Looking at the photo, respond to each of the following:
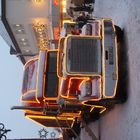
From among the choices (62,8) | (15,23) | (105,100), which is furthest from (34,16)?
(105,100)

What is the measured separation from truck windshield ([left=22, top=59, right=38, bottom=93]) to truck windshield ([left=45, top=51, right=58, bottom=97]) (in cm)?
42

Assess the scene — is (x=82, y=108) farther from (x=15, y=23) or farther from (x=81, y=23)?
(x=15, y=23)

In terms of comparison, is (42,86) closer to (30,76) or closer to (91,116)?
(30,76)

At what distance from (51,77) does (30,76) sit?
0.89 meters

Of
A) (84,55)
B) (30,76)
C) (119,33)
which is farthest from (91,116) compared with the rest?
(84,55)

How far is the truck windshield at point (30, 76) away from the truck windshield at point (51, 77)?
421 millimetres

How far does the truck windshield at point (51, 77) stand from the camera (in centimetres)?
1067

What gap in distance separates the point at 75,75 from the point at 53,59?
3268mm

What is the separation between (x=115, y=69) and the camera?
7902 mm

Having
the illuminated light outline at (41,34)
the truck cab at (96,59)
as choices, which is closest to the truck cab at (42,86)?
the truck cab at (96,59)

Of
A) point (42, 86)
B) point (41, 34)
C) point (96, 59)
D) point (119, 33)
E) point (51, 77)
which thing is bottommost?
point (42, 86)

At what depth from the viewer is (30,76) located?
11594 mm

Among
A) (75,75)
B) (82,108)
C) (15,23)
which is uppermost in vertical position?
(15,23)

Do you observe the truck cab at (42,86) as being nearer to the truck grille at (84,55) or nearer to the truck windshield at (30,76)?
the truck windshield at (30,76)
